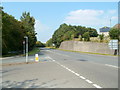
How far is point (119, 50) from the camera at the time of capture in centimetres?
4612

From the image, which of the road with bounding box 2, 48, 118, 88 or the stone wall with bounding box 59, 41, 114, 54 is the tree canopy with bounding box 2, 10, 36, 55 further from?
the road with bounding box 2, 48, 118, 88

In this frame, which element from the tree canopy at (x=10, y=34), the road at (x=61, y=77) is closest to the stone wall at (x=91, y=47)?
→ the tree canopy at (x=10, y=34)

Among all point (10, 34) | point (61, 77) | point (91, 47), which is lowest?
point (61, 77)

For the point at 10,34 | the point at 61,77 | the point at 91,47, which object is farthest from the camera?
the point at 91,47

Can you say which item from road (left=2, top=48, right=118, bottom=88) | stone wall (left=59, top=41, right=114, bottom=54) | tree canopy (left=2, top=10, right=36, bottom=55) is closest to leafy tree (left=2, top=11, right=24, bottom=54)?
tree canopy (left=2, top=10, right=36, bottom=55)

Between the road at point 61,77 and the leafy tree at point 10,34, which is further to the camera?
the leafy tree at point 10,34

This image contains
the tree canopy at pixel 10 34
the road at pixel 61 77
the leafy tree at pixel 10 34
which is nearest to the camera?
the road at pixel 61 77

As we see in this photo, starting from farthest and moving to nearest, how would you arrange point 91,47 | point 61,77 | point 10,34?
point 91,47, point 10,34, point 61,77

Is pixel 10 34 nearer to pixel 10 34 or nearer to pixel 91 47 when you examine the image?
pixel 10 34

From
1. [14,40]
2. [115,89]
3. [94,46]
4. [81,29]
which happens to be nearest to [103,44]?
[94,46]

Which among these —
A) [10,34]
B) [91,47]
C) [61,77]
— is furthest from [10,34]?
[61,77]

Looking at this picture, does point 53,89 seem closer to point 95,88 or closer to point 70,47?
point 95,88

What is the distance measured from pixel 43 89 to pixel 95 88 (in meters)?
1.99

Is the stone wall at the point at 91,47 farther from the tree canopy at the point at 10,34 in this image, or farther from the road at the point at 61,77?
the road at the point at 61,77
